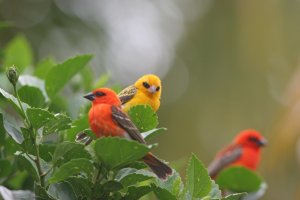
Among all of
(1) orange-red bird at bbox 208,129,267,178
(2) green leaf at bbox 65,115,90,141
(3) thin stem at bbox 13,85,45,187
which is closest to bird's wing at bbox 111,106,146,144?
(2) green leaf at bbox 65,115,90,141

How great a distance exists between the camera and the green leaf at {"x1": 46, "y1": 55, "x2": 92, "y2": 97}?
8.61ft

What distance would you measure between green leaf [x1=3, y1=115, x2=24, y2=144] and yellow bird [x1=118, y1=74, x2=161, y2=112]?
1322 mm

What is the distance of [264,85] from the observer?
8.60 m

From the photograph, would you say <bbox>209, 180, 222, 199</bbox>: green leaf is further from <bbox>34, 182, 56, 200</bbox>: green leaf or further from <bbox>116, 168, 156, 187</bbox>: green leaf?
<bbox>34, 182, 56, 200</bbox>: green leaf

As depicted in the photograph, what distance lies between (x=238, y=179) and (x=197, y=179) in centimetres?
113

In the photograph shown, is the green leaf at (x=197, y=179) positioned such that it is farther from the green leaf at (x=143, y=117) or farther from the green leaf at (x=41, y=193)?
the green leaf at (x=41, y=193)

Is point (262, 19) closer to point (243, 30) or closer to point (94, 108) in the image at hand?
point (243, 30)

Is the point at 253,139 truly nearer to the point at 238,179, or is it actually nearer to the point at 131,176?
the point at 238,179

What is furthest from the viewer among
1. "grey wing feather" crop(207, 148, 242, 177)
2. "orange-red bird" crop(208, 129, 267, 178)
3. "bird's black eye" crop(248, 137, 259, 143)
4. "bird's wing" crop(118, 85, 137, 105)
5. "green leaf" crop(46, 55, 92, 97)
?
"bird's black eye" crop(248, 137, 259, 143)

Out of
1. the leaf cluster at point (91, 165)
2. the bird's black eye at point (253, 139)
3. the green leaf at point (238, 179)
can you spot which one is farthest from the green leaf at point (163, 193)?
the bird's black eye at point (253, 139)

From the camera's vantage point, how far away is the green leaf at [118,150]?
1786 millimetres

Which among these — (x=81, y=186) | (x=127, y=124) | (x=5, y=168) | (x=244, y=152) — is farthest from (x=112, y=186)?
(x=244, y=152)

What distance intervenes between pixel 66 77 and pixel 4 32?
581 cm

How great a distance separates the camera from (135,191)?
1.98 meters
